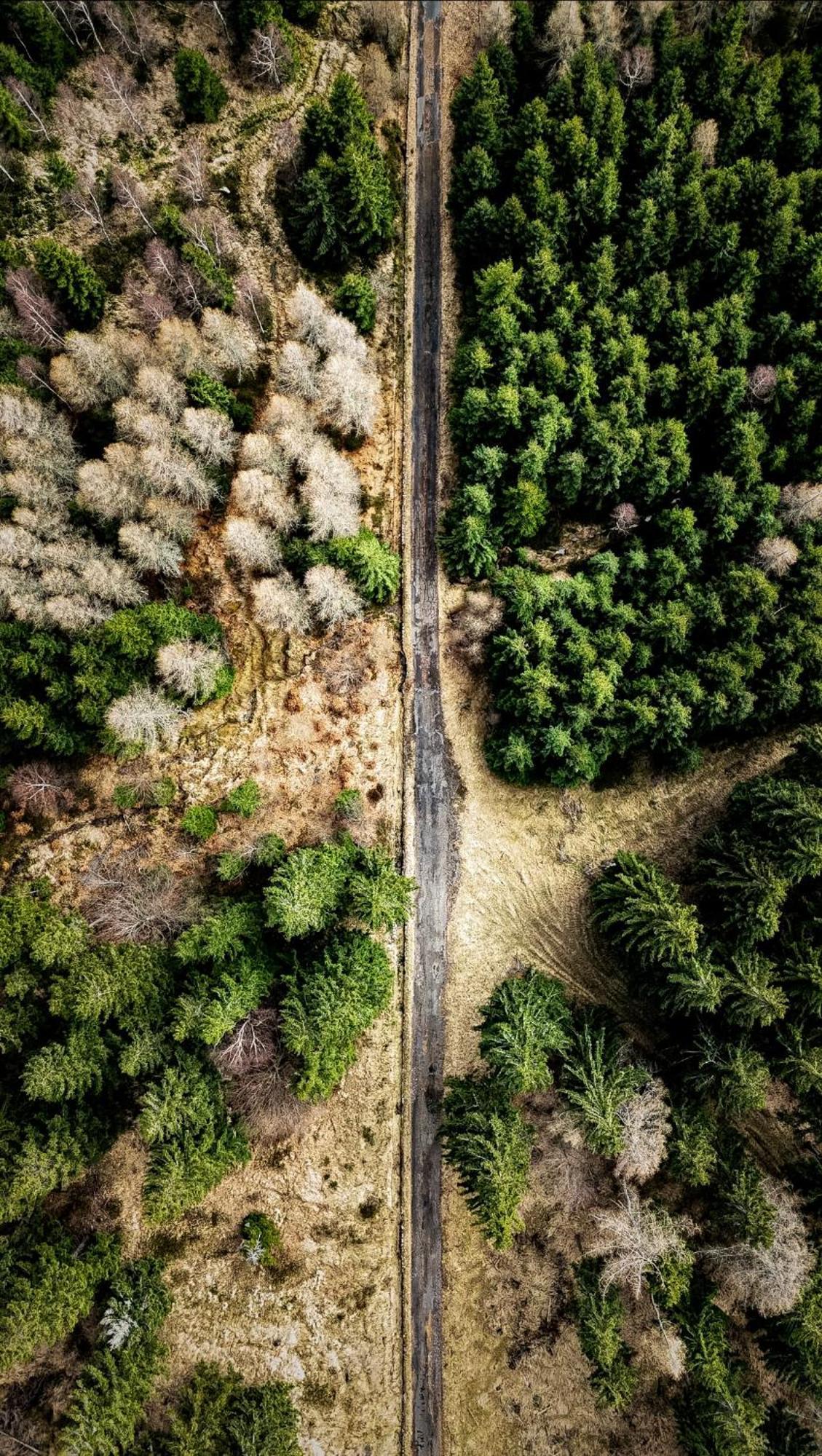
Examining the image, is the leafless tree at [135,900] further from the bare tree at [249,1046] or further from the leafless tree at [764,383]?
the leafless tree at [764,383]

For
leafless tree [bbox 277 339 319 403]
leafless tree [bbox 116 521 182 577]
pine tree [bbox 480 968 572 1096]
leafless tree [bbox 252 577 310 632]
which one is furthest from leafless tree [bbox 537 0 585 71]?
pine tree [bbox 480 968 572 1096]

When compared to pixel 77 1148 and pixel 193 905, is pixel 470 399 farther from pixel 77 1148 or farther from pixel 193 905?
pixel 77 1148

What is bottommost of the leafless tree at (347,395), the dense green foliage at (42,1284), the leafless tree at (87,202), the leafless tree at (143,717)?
the dense green foliage at (42,1284)

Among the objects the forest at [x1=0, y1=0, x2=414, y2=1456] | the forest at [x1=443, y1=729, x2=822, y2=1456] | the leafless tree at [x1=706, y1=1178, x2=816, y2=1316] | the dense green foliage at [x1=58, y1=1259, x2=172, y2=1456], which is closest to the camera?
the dense green foliage at [x1=58, y1=1259, x2=172, y2=1456]

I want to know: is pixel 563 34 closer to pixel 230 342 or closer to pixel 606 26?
pixel 606 26

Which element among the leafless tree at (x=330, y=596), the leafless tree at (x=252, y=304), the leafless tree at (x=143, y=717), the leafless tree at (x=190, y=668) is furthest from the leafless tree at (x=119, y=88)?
the leafless tree at (x=143, y=717)

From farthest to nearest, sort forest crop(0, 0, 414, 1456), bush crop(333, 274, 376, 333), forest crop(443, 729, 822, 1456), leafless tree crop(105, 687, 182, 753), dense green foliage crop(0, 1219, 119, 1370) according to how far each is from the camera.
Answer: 1. bush crop(333, 274, 376, 333)
2. leafless tree crop(105, 687, 182, 753)
3. forest crop(443, 729, 822, 1456)
4. forest crop(0, 0, 414, 1456)
5. dense green foliage crop(0, 1219, 119, 1370)

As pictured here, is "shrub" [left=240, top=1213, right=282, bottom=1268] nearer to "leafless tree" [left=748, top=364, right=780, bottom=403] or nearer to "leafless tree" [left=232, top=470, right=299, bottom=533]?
"leafless tree" [left=232, top=470, right=299, bottom=533]
